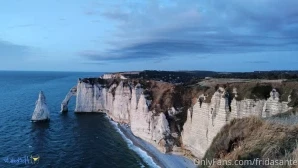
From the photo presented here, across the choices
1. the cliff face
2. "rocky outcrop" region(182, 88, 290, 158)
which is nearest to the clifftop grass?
"rocky outcrop" region(182, 88, 290, 158)

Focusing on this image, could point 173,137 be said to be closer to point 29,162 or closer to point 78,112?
point 29,162

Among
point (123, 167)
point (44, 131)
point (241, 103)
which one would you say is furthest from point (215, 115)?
point (44, 131)

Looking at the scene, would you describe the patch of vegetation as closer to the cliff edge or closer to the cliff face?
the cliff edge

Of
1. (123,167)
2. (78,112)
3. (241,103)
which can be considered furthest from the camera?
(78,112)

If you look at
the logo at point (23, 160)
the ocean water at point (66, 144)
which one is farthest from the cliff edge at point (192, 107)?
the logo at point (23, 160)

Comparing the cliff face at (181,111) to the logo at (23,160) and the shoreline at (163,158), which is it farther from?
the logo at (23,160)

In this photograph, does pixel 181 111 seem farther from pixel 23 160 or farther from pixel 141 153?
pixel 23 160
